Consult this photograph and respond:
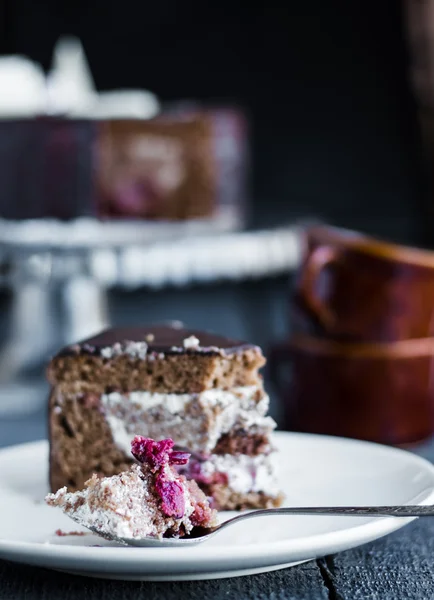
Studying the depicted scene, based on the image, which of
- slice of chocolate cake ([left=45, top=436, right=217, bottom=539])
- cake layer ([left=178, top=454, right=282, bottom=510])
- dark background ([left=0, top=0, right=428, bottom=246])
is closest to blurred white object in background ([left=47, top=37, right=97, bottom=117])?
cake layer ([left=178, top=454, right=282, bottom=510])

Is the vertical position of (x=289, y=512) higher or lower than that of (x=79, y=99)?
lower

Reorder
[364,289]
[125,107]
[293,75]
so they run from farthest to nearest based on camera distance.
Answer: [293,75] < [125,107] < [364,289]

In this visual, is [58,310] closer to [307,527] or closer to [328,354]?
[328,354]

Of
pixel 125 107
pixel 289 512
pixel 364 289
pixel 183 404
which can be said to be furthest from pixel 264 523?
pixel 125 107

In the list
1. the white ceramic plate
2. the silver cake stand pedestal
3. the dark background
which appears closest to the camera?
the white ceramic plate

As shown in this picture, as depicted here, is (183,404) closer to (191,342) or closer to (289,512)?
(191,342)

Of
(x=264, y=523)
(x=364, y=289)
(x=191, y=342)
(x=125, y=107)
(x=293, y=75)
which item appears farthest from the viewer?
→ (x=293, y=75)

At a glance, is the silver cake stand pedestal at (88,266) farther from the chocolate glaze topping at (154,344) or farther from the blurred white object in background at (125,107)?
the chocolate glaze topping at (154,344)

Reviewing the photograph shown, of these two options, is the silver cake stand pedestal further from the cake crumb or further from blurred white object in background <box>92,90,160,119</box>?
the cake crumb
